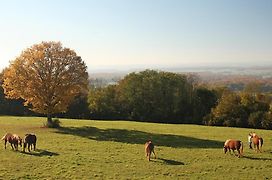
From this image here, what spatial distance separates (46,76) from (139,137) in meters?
15.7

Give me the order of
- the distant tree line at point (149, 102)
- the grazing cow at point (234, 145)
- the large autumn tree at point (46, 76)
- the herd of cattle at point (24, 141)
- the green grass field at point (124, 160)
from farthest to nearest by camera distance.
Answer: the distant tree line at point (149, 102) → the large autumn tree at point (46, 76) → the herd of cattle at point (24, 141) → the grazing cow at point (234, 145) → the green grass field at point (124, 160)

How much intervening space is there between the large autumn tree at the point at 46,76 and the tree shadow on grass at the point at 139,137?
15.2ft

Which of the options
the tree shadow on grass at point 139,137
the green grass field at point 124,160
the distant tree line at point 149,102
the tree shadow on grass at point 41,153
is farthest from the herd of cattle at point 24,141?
the distant tree line at point 149,102

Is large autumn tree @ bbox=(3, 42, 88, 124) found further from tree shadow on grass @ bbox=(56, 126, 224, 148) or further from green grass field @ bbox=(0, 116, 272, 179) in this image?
green grass field @ bbox=(0, 116, 272, 179)

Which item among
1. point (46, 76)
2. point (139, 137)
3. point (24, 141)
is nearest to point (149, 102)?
point (46, 76)

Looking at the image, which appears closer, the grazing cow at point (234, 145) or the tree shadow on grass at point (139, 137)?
the grazing cow at point (234, 145)

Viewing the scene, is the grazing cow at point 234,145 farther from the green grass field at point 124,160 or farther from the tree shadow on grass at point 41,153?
the tree shadow on grass at point 41,153

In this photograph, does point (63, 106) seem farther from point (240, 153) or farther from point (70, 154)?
point (240, 153)

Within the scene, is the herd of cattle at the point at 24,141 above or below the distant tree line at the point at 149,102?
below

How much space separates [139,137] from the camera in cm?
4341

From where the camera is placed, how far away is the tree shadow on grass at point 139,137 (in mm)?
39009

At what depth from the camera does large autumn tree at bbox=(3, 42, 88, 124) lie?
48.7 m

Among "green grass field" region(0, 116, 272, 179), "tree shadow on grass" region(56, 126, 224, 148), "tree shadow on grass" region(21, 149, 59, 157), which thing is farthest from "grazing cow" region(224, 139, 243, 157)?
"tree shadow on grass" region(21, 149, 59, 157)

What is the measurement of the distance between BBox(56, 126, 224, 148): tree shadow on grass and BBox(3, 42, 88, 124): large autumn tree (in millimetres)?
4618
